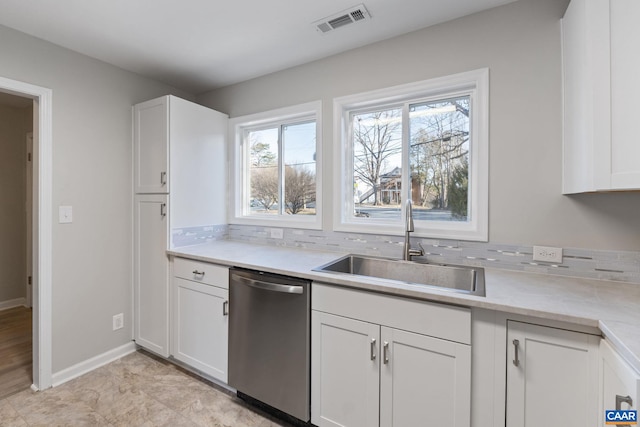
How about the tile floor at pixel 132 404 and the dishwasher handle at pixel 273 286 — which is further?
the tile floor at pixel 132 404

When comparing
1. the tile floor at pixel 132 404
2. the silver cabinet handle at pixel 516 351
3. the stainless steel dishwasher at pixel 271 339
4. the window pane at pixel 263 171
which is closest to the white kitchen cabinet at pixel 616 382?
the silver cabinet handle at pixel 516 351

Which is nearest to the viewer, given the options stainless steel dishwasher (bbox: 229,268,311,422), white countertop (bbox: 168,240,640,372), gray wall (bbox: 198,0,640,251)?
white countertop (bbox: 168,240,640,372)

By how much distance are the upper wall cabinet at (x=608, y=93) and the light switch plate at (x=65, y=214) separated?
3.15 meters

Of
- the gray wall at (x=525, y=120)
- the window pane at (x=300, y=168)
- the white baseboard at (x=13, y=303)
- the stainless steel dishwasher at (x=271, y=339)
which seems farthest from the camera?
the white baseboard at (x=13, y=303)

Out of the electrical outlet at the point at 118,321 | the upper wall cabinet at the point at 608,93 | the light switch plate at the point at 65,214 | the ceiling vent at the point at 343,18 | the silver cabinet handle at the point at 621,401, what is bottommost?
the electrical outlet at the point at 118,321

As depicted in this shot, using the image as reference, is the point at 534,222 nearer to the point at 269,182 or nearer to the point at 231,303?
the point at 231,303

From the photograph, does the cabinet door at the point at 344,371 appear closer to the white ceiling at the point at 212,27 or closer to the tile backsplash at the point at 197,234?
the tile backsplash at the point at 197,234

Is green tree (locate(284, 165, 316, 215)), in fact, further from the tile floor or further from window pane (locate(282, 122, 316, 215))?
the tile floor

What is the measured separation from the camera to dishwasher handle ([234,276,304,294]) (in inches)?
63.9

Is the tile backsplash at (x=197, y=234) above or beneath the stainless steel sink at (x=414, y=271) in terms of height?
above

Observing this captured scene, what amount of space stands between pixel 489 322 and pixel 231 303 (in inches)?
58.2

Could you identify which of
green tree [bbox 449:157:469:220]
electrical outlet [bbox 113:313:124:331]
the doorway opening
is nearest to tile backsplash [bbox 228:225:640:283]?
green tree [bbox 449:157:469:220]

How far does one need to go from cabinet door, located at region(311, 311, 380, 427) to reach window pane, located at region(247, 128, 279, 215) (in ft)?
4.77

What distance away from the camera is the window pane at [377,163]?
2.15m
